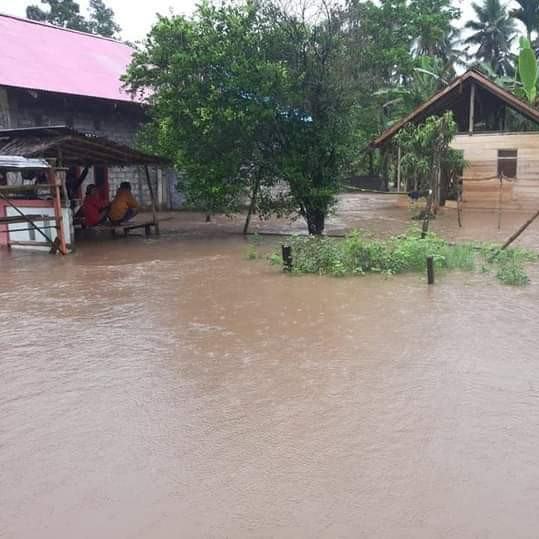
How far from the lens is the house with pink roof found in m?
16.6

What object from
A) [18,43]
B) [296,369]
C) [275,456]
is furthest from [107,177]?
[275,456]

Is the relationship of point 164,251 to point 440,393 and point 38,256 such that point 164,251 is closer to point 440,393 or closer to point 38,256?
point 38,256

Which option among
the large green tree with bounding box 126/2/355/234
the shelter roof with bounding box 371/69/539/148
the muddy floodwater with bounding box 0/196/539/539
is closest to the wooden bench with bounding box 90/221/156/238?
the large green tree with bounding box 126/2/355/234

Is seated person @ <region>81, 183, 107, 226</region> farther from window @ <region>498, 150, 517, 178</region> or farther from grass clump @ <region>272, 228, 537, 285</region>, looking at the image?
window @ <region>498, 150, 517, 178</region>

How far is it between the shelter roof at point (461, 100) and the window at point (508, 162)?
138cm

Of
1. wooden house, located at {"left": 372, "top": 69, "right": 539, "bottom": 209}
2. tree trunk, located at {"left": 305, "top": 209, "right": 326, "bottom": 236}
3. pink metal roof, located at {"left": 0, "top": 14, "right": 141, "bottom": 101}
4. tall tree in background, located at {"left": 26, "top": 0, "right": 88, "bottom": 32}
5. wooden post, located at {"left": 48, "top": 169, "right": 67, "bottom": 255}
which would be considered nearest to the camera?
wooden post, located at {"left": 48, "top": 169, "right": 67, "bottom": 255}

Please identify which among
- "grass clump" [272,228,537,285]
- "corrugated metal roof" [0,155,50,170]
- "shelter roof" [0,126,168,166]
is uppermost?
"shelter roof" [0,126,168,166]

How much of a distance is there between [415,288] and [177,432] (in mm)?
5171

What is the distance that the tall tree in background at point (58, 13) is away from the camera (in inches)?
1619

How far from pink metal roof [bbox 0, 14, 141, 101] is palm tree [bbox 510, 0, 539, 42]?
22.3 meters

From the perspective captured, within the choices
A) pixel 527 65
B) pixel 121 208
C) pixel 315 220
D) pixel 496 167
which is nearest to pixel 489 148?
pixel 496 167

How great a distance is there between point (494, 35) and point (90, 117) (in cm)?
2908

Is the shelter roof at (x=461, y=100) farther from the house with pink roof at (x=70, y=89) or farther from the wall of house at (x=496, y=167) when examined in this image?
the house with pink roof at (x=70, y=89)

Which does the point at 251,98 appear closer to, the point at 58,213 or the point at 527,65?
the point at 58,213
